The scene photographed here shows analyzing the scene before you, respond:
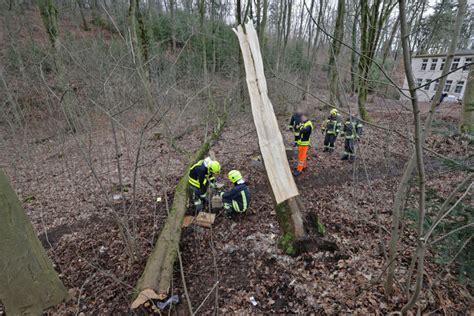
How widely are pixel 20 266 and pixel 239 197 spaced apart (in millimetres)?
3063

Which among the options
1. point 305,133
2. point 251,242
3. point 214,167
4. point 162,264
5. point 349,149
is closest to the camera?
point 162,264

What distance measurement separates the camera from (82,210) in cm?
532

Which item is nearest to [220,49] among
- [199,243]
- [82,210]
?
[82,210]

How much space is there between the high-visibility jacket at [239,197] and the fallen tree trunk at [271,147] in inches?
33.8

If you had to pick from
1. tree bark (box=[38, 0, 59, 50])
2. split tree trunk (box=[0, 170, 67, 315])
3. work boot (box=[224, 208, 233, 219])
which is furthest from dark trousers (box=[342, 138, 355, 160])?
tree bark (box=[38, 0, 59, 50])

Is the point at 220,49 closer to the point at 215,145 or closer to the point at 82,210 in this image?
the point at 215,145

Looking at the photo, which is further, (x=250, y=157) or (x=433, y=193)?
(x=250, y=157)

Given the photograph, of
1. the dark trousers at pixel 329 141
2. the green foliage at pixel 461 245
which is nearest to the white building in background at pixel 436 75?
the green foliage at pixel 461 245

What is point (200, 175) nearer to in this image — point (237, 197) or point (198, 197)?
point (198, 197)

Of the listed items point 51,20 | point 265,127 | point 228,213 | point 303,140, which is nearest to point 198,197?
point 228,213

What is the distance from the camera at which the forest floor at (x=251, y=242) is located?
2.71 meters

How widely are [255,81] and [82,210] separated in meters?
4.93

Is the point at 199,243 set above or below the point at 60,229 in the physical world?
above

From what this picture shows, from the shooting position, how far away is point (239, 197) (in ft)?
14.1
